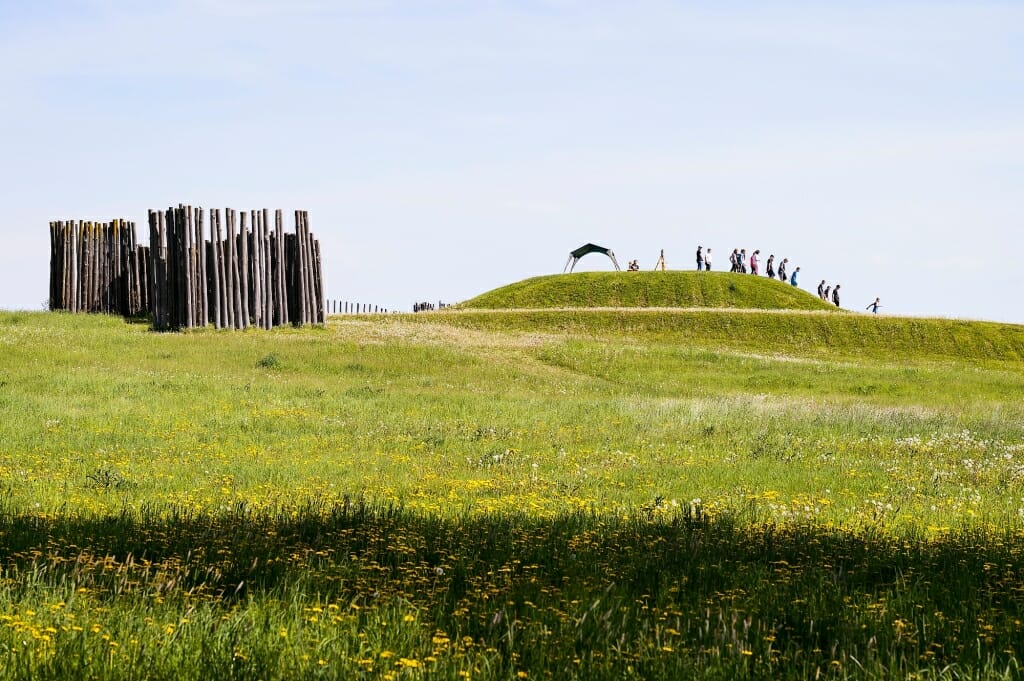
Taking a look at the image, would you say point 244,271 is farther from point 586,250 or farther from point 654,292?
point 586,250

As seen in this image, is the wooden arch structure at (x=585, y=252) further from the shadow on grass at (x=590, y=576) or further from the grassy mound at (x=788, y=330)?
the shadow on grass at (x=590, y=576)

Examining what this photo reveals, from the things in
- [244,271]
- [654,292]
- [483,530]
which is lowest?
[483,530]

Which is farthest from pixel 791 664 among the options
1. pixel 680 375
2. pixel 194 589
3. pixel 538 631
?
pixel 680 375

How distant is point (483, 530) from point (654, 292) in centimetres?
6028

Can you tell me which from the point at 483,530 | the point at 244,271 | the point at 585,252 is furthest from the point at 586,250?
the point at 483,530

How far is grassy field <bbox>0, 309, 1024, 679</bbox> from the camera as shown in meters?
5.09

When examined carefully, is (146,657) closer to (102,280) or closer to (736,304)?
(102,280)

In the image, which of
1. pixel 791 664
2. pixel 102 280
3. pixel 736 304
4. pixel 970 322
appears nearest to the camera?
pixel 791 664

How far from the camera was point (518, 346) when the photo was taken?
3788cm

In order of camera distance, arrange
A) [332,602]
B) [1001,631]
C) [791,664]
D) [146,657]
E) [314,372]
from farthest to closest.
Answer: [314,372] < [332,602] < [1001,631] < [791,664] < [146,657]

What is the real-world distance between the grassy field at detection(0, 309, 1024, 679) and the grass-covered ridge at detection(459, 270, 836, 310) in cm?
3858

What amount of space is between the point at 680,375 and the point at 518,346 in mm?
7042

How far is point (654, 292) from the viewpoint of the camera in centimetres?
6794

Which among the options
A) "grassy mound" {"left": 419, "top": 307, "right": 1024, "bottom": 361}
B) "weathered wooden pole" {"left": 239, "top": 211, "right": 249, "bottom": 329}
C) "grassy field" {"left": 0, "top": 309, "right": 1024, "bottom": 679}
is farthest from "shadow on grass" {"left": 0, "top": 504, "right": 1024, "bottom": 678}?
"grassy mound" {"left": 419, "top": 307, "right": 1024, "bottom": 361}
